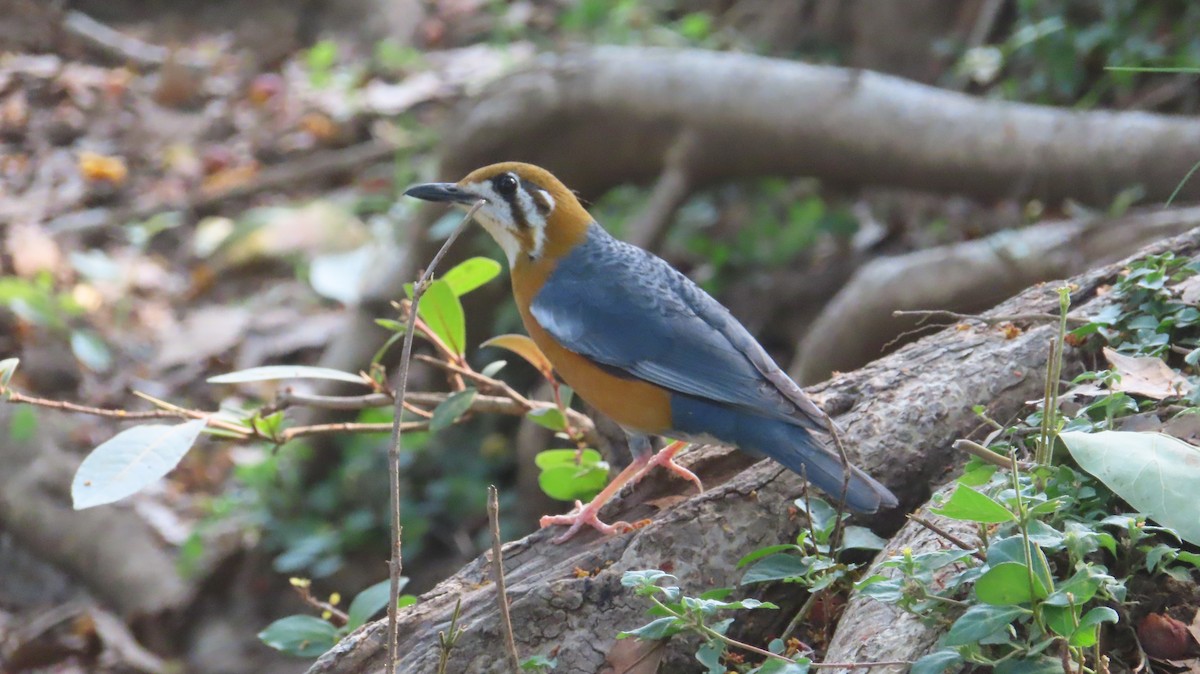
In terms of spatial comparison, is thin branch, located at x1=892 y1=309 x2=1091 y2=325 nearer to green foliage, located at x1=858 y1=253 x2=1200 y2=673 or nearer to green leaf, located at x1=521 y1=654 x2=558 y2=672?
green foliage, located at x1=858 y1=253 x2=1200 y2=673

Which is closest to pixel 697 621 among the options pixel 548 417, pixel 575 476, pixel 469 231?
pixel 575 476

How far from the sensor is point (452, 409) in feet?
11.5

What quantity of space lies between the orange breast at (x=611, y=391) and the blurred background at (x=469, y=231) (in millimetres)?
490

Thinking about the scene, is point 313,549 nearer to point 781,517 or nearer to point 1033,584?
point 781,517

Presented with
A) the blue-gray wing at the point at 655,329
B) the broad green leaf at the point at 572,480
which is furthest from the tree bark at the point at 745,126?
the broad green leaf at the point at 572,480

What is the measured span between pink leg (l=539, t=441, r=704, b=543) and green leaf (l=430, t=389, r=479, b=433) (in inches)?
16.2

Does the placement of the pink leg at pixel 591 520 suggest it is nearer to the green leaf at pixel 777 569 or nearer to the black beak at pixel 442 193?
the green leaf at pixel 777 569

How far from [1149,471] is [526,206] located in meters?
2.35

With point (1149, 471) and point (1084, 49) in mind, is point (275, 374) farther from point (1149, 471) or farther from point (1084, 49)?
point (1084, 49)

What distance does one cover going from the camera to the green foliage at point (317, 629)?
3197 millimetres

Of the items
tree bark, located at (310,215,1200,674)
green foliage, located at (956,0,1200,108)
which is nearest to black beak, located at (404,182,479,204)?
tree bark, located at (310,215,1200,674)

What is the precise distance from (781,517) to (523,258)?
1.52 m

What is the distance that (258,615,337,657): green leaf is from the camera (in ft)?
10.6

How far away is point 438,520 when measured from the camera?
696 cm
